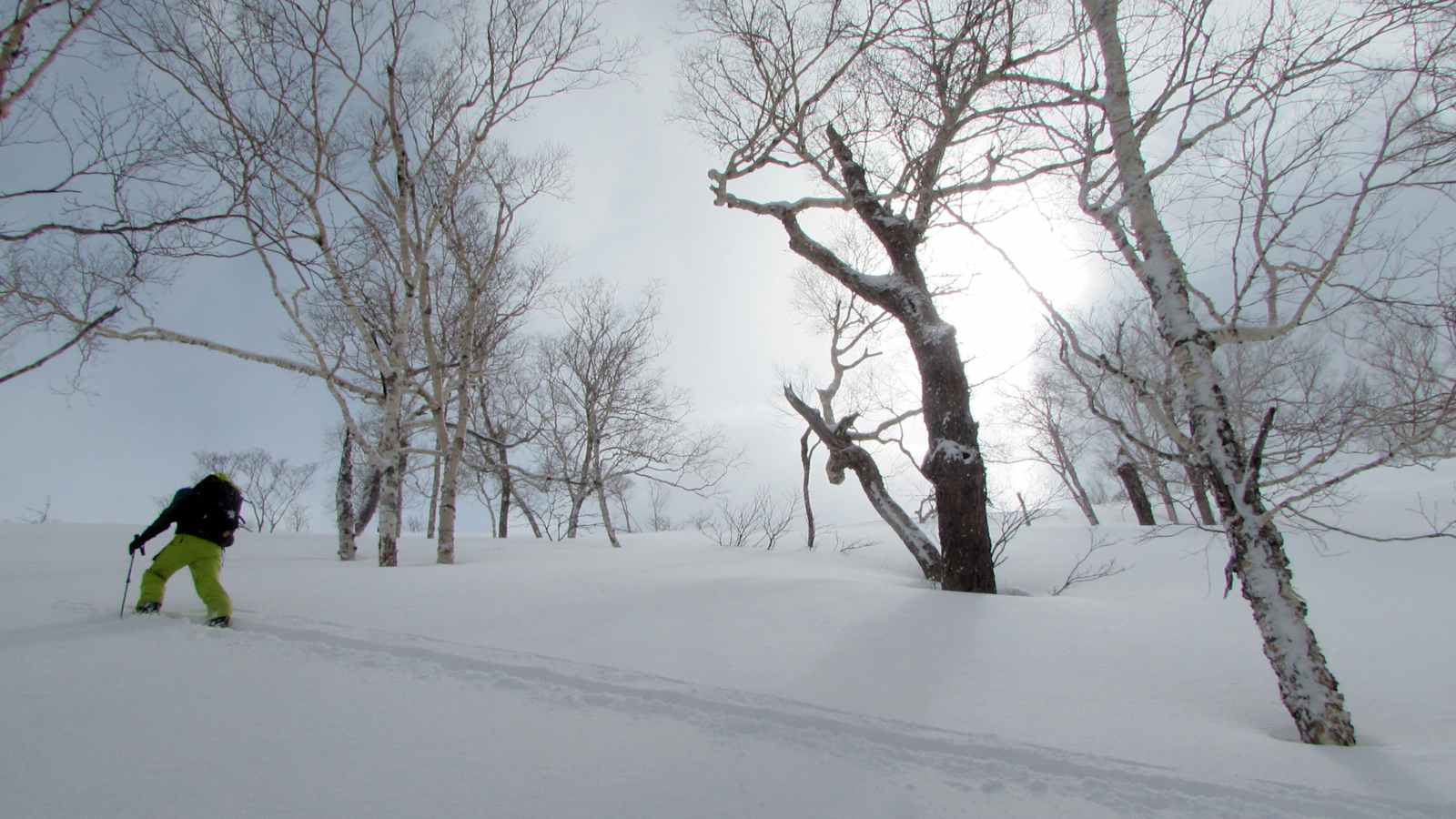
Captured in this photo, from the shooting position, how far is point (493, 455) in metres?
15.7

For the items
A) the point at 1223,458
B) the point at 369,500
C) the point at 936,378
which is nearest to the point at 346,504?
the point at 369,500

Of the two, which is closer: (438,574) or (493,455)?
(438,574)

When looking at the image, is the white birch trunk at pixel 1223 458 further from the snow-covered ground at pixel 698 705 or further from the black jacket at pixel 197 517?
the black jacket at pixel 197 517

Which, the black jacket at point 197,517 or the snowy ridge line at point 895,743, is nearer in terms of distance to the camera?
the snowy ridge line at point 895,743

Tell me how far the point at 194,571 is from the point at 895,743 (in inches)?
173

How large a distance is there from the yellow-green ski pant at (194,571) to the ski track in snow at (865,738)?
A: 607 mm

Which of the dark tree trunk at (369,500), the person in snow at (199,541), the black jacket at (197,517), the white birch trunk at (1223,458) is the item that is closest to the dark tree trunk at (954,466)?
the white birch trunk at (1223,458)

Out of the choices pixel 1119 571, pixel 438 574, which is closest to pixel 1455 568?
pixel 1119 571

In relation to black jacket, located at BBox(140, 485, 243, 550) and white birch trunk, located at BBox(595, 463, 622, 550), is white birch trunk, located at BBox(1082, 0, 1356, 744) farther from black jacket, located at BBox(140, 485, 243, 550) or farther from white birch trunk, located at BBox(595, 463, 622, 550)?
white birch trunk, located at BBox(595, 463, 622, 550)

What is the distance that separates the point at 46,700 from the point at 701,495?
11882 millimetres

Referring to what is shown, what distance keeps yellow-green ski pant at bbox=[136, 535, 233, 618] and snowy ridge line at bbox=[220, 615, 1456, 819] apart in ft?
3.75

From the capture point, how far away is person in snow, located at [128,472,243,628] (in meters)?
3.54

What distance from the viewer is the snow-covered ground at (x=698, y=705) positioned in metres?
1.71

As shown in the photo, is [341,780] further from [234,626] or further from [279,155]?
[279,155]
